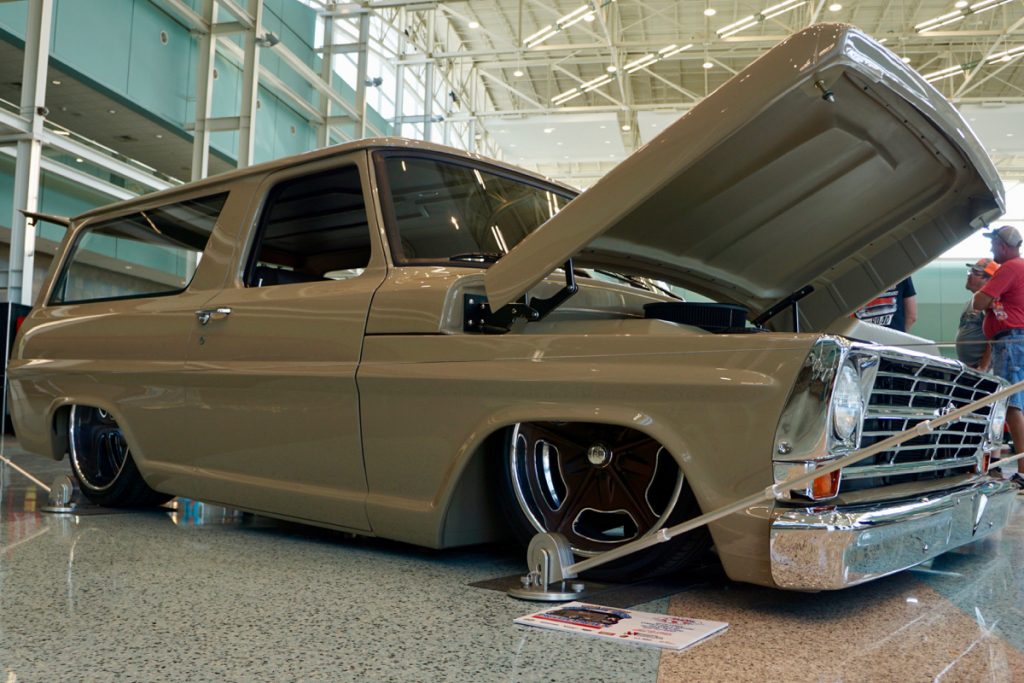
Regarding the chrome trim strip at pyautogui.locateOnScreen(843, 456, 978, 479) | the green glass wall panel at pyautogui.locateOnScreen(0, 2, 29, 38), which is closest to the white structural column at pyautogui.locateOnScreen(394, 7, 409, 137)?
the green glass wall panel at pyautogui.locateOnScreen(0, 2, 29, 38)

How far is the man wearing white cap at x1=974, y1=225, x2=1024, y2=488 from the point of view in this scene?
108 inches

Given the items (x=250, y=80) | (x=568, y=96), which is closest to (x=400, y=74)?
(x=568, y=96)

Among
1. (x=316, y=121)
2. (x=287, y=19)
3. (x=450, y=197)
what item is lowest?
(x=450, y=197)

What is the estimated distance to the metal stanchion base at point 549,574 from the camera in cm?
231

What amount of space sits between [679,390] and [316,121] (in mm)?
15413

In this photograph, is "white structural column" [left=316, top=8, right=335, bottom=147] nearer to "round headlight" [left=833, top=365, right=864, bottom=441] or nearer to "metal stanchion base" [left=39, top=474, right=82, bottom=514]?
"metal stanchion base" [left=39, top=474, right=82, bottom=514]

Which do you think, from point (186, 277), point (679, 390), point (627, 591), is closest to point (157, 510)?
point (186, 277)

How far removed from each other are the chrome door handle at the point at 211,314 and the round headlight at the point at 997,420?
2.79 m

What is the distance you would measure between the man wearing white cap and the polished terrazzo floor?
479mm

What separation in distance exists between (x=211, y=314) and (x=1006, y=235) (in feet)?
9.83

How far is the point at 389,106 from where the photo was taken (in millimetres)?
19984

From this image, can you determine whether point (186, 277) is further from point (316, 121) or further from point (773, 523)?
point (316, 121)

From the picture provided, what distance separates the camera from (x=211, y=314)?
332 cm

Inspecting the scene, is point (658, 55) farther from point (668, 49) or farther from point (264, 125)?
point (264, 125)
